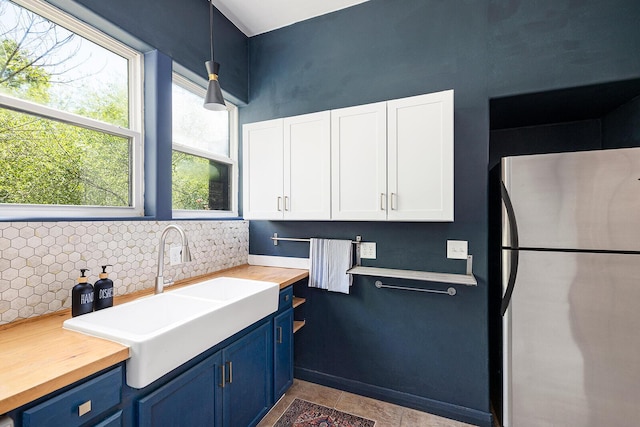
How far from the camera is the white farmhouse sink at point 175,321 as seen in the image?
100cm

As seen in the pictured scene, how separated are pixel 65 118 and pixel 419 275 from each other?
2.25 metres

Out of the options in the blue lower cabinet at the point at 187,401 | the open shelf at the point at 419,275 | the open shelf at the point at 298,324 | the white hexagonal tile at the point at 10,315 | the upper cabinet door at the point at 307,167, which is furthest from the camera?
the open shelf at the point at 298,324

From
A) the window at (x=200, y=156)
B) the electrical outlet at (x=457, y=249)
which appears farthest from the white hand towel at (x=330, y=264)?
the window at (x=200, y=156)

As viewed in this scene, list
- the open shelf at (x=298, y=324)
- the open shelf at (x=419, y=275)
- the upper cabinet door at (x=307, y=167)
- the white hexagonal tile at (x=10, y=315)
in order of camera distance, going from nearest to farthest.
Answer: the white hexagonal tile at (x=10, y=315) → the open shelf at (x=419, y=275) → the upper cabinet door at (x=307, y=167) → the open shelf at (x=298, y=324)

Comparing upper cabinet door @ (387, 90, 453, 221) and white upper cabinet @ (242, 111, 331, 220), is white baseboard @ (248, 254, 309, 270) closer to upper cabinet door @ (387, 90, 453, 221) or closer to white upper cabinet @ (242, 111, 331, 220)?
white upper cabinet @ (242, 111, 331, 220)

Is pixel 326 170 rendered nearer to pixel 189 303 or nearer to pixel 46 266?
pixel 189 303

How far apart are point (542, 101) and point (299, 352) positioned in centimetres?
263

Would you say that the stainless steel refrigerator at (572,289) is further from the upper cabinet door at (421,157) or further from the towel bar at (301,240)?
the towel bar at (301,240)

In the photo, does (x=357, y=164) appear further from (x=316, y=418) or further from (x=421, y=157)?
(x=316, y=418)

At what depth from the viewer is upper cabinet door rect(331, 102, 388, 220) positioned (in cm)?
185

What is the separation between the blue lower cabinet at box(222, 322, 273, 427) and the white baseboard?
2.23 feet

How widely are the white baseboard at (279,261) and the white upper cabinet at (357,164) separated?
46cm

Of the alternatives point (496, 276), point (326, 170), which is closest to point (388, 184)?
point (326, 170)

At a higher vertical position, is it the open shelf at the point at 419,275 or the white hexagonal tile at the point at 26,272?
the white hexagonal tile at the point at 26,272
